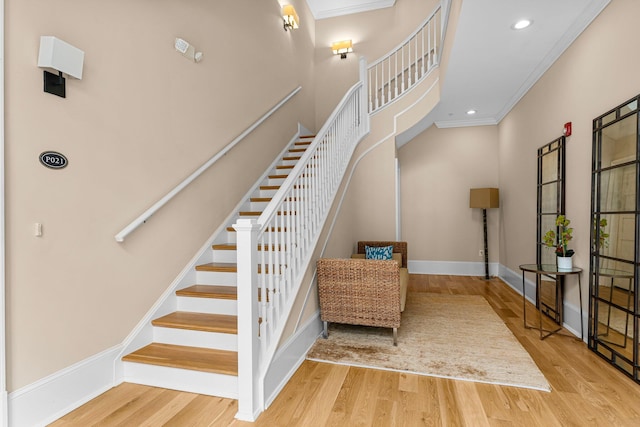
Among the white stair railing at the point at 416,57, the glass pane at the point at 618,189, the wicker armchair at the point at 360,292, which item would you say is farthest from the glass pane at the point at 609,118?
the white stair railing at the point at 416,57

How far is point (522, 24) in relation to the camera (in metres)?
2.93

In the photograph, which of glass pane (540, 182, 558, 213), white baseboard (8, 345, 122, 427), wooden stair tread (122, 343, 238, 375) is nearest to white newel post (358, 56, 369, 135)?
glass pane (540, 182, 558, 213)

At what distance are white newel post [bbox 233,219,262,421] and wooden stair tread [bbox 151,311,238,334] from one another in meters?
0.39

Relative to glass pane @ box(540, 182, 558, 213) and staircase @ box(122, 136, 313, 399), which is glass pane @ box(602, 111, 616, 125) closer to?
glass pane @ box(540, 182, 558, 213)

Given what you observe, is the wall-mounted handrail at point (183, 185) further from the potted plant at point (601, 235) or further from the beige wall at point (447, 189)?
the potted plant at point (601, 235)

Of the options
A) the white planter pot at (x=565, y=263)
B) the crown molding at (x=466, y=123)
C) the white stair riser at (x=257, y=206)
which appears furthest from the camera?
the crown molding at (x=466, y=123)

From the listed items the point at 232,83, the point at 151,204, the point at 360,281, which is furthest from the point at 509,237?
the point at 151,204

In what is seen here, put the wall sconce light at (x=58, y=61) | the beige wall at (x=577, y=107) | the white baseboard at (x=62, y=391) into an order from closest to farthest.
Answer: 1. the white baseboard at (x=62, y=391)
2. the wall sconce light at (x=58, y=61)
3. the beige wall at (x=577, y=107)

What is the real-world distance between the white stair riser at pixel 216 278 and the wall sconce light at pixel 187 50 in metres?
1.94

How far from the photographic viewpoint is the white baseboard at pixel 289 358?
215cm

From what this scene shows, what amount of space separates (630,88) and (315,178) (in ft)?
7.96

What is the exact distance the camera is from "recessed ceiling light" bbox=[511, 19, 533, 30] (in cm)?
288

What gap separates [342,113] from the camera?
4.25 m

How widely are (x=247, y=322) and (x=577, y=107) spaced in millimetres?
3401
